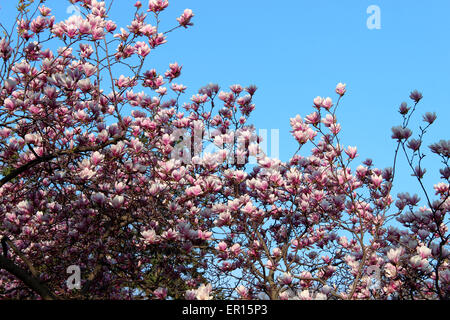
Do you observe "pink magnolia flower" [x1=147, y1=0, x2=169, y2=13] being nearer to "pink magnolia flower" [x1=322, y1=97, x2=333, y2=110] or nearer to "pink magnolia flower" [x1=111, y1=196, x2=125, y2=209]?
"pink magnolia flower" [x1=322, y1=97, x2=333, y2=110]

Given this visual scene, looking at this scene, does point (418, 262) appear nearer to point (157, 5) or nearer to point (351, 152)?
point (351, 152)

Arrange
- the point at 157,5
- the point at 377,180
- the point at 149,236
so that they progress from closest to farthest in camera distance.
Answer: the point at 149,236 → the point at 377,180 → the point at 157,5

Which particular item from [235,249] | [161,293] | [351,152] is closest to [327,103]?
[351,152]

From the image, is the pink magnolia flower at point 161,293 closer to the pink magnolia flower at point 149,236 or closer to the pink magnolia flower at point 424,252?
the pink magnolia flower at point 149,236

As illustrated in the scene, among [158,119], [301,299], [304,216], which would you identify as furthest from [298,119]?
[301,299]

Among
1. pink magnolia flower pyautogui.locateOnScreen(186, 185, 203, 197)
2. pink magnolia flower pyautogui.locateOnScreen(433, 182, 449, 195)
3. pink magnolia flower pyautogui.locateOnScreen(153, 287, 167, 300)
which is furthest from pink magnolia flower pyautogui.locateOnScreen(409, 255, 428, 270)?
pink magnolia flower pyautogui.locateOnScreen(153, 287, 167, 300)

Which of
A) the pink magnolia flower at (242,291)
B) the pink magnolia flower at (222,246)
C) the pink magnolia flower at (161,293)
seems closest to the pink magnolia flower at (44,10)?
the pink magnolia flower at (222,246)

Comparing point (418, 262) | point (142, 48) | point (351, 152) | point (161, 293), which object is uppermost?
point (142, 48)

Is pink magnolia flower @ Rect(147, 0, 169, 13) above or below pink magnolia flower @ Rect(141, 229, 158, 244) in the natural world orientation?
above
